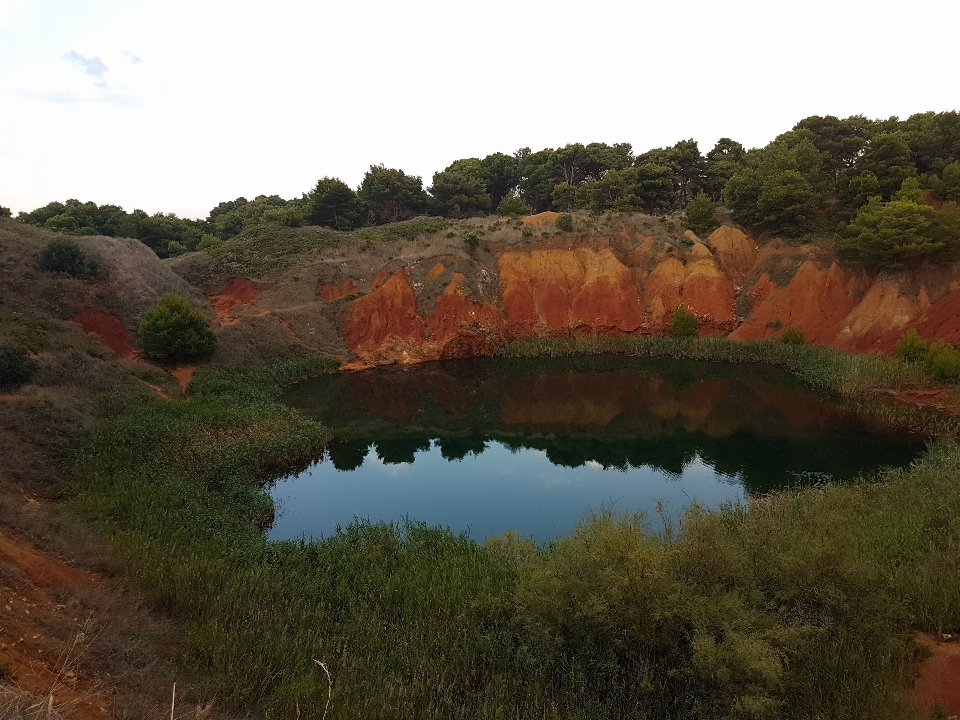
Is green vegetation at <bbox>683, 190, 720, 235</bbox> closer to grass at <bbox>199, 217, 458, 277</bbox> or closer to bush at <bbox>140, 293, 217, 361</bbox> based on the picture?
grass at <bbox>199, 217, 458, 277</bbox>

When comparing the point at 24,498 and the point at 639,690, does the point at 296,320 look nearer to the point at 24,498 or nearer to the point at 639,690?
the point at 24,498

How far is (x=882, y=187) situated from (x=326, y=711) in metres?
46.2

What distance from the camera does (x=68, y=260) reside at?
103 ft

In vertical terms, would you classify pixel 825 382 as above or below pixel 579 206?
below

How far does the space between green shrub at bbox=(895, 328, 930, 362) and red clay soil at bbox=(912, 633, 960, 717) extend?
23.6m

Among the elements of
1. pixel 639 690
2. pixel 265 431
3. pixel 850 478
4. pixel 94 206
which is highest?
pixel 94 206

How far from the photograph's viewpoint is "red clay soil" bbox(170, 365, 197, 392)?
26.2 meters

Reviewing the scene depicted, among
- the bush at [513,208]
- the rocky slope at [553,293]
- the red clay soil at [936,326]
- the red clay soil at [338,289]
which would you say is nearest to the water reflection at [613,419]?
the rocky slope at [553,293]

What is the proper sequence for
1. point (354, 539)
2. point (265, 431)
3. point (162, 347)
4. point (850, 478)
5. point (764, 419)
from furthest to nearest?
point (162, 347) → point (764, 419) → point (265, 431) → point (850, 478) → point (354, 539)

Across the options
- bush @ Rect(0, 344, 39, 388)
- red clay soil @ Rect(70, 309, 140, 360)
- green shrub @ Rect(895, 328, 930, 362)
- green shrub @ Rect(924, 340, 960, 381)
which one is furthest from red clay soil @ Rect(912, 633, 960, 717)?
red clay soil @ Rect(70, 309, 140, 360)

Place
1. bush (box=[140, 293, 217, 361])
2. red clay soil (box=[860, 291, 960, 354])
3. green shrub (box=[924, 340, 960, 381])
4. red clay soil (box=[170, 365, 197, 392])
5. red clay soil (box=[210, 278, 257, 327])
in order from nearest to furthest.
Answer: green shrub (box=[924, 340, 960, 381]), red clay soil (box=[170, 365, 197, 392]), bush (box=[140, 293, 217, 361]), red clay soil (box=[860, 291, 960, 354]), red clay soil (box=[210, 278, 257, 327])

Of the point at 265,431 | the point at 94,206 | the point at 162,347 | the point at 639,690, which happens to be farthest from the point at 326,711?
the point at 94,206

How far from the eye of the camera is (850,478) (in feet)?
56.7

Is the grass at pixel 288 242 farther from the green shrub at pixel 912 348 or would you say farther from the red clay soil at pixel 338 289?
the green shrub at pixel 912 348
